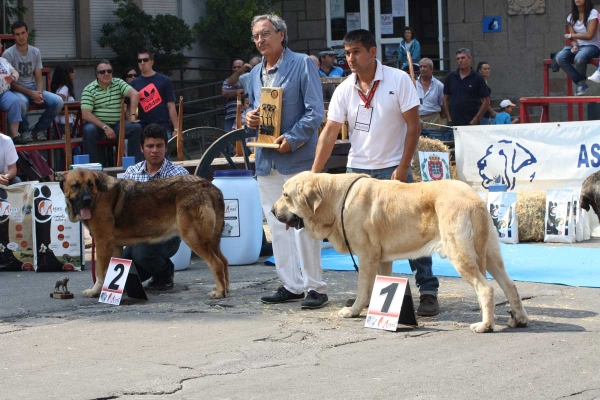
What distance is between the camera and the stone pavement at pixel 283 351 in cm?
551

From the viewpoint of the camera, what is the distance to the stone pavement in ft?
18.1

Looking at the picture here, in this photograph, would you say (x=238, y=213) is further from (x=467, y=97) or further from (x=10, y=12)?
(x=10, y=12)

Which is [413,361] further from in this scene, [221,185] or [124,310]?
[221,185]

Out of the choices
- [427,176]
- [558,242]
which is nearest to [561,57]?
[427,176]

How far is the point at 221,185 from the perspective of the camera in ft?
34.3

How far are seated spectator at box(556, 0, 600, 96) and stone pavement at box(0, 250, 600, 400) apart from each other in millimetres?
7264

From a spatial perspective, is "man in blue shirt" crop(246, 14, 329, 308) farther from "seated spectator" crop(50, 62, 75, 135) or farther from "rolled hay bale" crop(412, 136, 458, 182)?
"seated spectator" crop(50, 62, 75, 135)

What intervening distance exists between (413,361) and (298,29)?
68.7 feet

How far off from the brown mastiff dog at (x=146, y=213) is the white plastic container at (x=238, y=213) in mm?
1907

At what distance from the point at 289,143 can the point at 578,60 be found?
8633mm

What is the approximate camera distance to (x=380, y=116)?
7.54 metres

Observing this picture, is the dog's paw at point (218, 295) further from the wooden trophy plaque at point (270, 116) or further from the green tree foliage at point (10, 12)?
the green tree foliage at point (10, 12)

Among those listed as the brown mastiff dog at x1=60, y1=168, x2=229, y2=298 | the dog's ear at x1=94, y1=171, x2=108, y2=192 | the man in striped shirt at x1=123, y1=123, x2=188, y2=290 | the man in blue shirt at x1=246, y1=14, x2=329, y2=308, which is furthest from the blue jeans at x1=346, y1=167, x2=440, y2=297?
the dog's ear at x1=94, y1=171, x2=108, y2=192

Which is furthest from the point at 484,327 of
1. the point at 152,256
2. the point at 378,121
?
the point at 152,256
